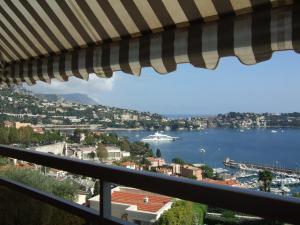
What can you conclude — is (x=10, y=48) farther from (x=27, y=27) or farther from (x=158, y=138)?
(x=158, y=138)

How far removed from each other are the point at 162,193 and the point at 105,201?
0.54 m

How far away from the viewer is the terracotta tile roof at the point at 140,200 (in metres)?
2.20

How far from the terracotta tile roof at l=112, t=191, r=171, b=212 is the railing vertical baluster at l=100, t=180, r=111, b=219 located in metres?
0.10

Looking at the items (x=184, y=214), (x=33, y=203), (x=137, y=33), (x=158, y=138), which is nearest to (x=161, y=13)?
(x=137, y=33)

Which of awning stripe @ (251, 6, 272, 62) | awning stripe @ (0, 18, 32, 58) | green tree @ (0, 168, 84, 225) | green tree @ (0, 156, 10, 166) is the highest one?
awning stripe @ (0, 18, 32, 58)

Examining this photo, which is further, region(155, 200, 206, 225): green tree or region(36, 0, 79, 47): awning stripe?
region(36, 0, 79, 47): awning stripe

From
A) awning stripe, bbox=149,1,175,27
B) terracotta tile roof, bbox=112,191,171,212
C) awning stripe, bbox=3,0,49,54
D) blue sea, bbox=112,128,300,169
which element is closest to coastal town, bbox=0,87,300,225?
terracotta tile roof, bbox=112,191,171,212

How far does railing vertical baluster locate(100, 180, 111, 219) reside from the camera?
2234 millimetres

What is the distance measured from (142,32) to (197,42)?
0.64 meters

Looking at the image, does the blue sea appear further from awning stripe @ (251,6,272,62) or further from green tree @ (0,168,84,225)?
awning stripe @ (251,6,272,62)

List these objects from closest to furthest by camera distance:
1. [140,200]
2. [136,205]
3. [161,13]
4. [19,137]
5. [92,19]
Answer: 1. [136,205]
2. [140,200]
3. [161,13]
4. [92,19]
5. [19,137]

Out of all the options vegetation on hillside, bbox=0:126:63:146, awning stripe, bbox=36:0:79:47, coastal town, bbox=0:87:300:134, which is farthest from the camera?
coastal town, bbox=0:87:300:134

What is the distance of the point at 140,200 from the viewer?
7.94 ft

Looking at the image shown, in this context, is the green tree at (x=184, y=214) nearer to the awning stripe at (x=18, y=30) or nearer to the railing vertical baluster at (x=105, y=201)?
the railing vertical baluster at (x=105, y=201)
